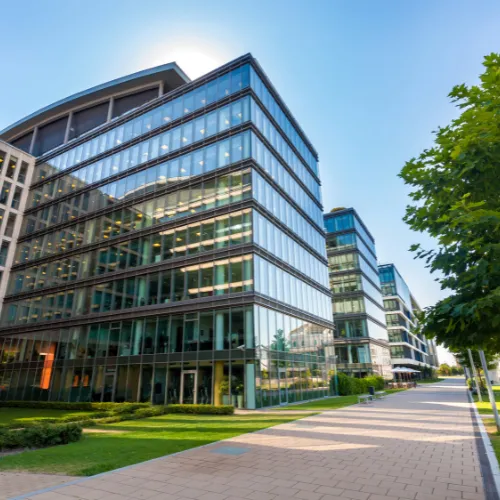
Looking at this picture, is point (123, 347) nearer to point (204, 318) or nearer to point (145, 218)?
point (204, 318)

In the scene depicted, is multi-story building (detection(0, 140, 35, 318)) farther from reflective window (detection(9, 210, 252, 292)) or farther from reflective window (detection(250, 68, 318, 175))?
reflective window (detection(250, 68, 318, 175))

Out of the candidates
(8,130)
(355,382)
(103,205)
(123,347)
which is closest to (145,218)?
(103,205)

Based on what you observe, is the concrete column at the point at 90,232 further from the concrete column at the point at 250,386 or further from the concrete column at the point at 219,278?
the concrete column at the point at 250,386

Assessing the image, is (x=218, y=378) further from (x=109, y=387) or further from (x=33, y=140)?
(x=33, y=140)

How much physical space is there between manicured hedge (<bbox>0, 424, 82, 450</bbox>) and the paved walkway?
540cm

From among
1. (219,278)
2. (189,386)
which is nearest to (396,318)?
(219,278)

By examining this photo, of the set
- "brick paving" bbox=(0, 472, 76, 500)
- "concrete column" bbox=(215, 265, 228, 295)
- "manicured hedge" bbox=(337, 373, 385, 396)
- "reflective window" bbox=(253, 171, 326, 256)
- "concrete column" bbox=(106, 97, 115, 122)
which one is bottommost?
"brick paving" bbox=(0, 472, 76, 500)

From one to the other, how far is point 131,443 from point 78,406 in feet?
59.2

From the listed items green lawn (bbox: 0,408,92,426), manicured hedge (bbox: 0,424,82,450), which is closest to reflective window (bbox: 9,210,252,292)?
green lawn (bbox: 0,408,92,426)

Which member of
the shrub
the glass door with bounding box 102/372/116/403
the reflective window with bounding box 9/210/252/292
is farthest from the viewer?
the glass door with bounding box 102/372/116/403

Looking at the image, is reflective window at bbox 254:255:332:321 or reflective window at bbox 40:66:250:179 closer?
reflective window at bbox 254:255:332:321

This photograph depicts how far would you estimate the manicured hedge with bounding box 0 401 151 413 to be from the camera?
73.3 feet

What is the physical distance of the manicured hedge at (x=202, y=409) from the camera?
20.6 metres

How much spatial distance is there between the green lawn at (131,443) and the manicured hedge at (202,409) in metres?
1.69
